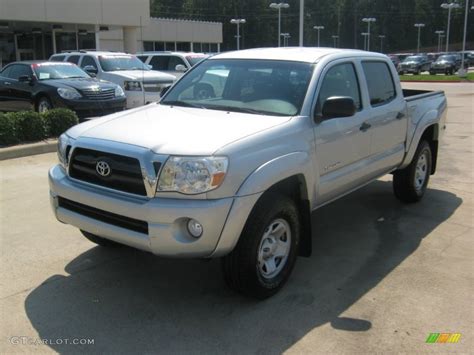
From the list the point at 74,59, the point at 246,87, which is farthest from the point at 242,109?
the point at 74,59

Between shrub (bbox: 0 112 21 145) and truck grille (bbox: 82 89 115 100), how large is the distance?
293 centimetres

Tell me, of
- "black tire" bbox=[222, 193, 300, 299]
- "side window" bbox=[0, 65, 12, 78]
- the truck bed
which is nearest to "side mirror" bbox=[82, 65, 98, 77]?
"side window" bbox=[0, 65, 12, 78]

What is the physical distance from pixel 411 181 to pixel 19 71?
10728 millimetres

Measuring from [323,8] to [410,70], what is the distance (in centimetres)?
8636

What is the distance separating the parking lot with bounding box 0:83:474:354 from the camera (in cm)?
352

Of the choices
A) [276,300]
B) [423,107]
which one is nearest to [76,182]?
[276,300]

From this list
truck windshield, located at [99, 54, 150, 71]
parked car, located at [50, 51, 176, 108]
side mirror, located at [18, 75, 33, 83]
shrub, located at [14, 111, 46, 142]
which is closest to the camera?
shrub, located at [14, 111, 46, 142]

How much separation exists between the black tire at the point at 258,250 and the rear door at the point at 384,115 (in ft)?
5.52

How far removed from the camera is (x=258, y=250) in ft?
12.7

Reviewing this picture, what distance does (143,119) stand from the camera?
4.40 metres

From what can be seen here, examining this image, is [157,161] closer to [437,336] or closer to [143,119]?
[143,119]

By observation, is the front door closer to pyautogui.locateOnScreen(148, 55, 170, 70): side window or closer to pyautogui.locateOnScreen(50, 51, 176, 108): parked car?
pyautogui.locateOnScreen(50, 51, 176, 108): parked car

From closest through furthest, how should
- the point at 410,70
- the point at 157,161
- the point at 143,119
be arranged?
the point at 157,161, the point at 143,119, the point at 410,70

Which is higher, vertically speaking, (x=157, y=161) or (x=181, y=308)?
(x=157, y=161)
